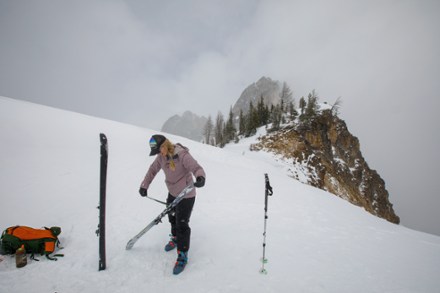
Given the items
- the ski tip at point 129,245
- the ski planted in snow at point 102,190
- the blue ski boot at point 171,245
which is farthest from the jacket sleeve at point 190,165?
the ski tip at point 129,245

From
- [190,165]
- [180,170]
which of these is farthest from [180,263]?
[190,165]

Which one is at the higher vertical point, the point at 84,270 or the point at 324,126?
the point at 324,126

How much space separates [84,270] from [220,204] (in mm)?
4609

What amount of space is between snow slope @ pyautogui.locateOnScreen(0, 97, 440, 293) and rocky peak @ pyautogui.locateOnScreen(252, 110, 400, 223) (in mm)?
21039

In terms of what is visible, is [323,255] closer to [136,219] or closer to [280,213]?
[280,213]

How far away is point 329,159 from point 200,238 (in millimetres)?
42718

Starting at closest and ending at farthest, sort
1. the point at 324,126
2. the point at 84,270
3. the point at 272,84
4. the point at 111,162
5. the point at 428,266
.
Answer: the point at 84,270, the point at 428,266, the point at 111,162, the point at 324,126, the point at 272,84

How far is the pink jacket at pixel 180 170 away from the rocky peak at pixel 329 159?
25081mm

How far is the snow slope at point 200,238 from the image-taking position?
3.29 meters

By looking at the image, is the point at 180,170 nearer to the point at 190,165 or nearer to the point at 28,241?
the point at 190,165

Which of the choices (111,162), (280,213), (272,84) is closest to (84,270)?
(280,213)

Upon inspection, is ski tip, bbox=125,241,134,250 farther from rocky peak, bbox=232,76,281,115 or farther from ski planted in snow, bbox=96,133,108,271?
rocky peak, bbox=232,76,281,115

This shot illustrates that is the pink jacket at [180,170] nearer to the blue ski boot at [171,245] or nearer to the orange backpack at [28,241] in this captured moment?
the blue ski boot at [171,245]

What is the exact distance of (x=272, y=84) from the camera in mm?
140875
